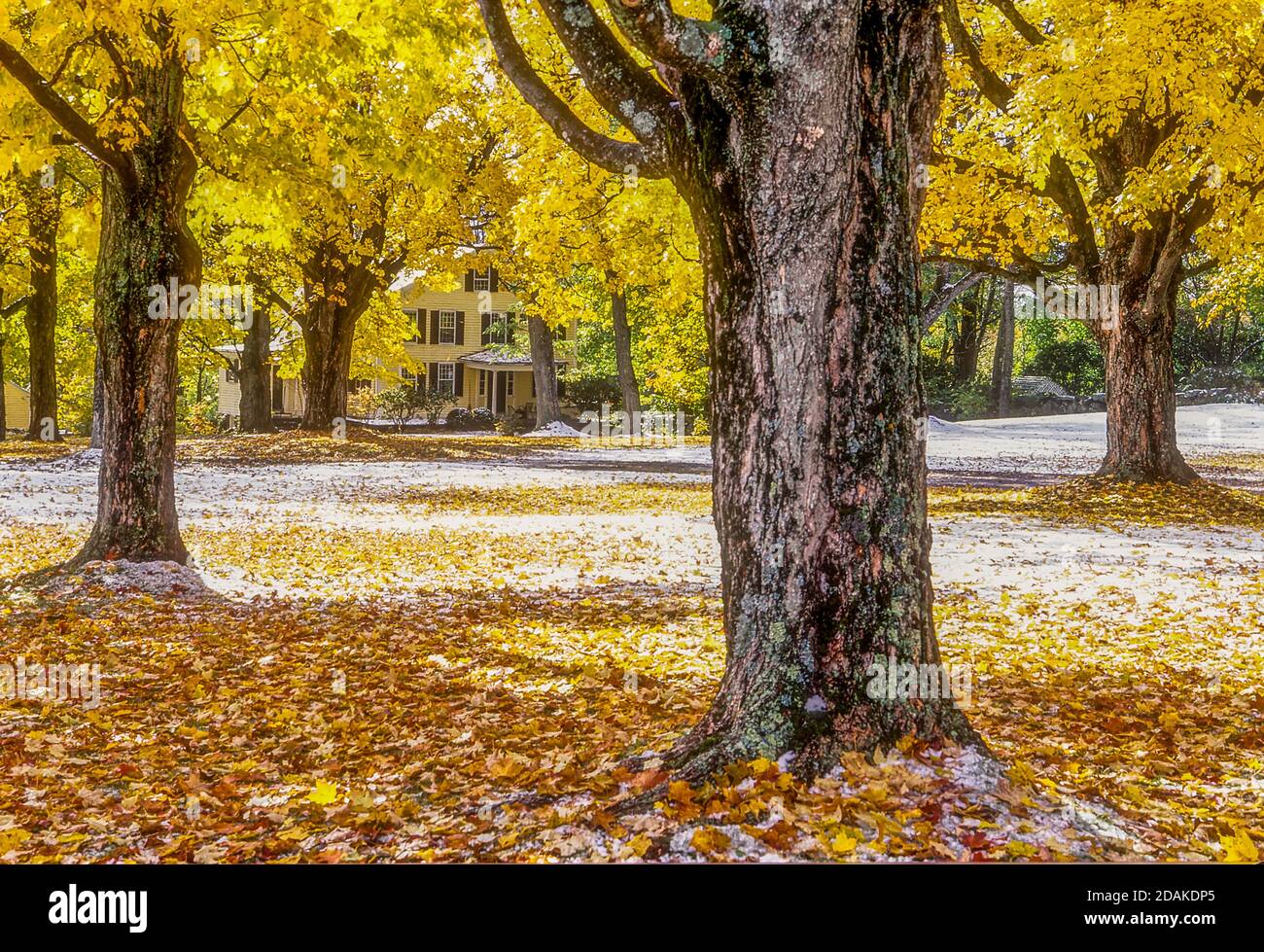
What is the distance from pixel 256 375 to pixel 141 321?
2715 centimetres

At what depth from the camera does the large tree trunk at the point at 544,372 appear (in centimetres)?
3906

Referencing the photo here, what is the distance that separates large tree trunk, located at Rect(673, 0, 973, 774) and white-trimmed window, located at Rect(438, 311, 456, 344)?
53449 millimetres

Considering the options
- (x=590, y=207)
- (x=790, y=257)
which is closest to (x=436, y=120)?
(x=590, y=207)

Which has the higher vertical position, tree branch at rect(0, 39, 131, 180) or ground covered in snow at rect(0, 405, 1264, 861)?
tree branch at rect(0, 39, 131, 180)

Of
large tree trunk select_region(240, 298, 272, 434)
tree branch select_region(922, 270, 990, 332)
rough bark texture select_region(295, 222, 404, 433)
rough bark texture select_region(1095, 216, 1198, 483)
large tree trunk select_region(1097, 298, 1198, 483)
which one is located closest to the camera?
rough bark texture select_region(1095, 216, 1198, 483)

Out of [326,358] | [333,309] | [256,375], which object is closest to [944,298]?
[333,309]

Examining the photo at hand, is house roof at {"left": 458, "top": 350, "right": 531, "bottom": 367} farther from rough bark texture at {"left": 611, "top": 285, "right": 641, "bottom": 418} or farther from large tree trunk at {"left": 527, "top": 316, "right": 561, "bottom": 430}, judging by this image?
large tree trunk at {"left": 527, "top": 316, "right": 561, "bottom": 430}

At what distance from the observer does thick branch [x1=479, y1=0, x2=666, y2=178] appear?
18.2 ft

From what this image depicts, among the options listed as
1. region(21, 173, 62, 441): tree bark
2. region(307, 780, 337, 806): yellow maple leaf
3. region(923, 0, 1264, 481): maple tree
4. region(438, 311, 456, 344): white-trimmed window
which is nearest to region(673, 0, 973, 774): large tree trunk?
region(307, 780, 337, 806): yellow maple leaf

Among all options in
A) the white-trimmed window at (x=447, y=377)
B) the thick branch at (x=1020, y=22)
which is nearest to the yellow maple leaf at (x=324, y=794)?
the thick branch at (x=1020, y=22)

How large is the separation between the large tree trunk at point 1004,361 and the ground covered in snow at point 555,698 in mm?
31772

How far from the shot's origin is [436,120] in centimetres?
2527

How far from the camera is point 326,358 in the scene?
30672 millimetres
